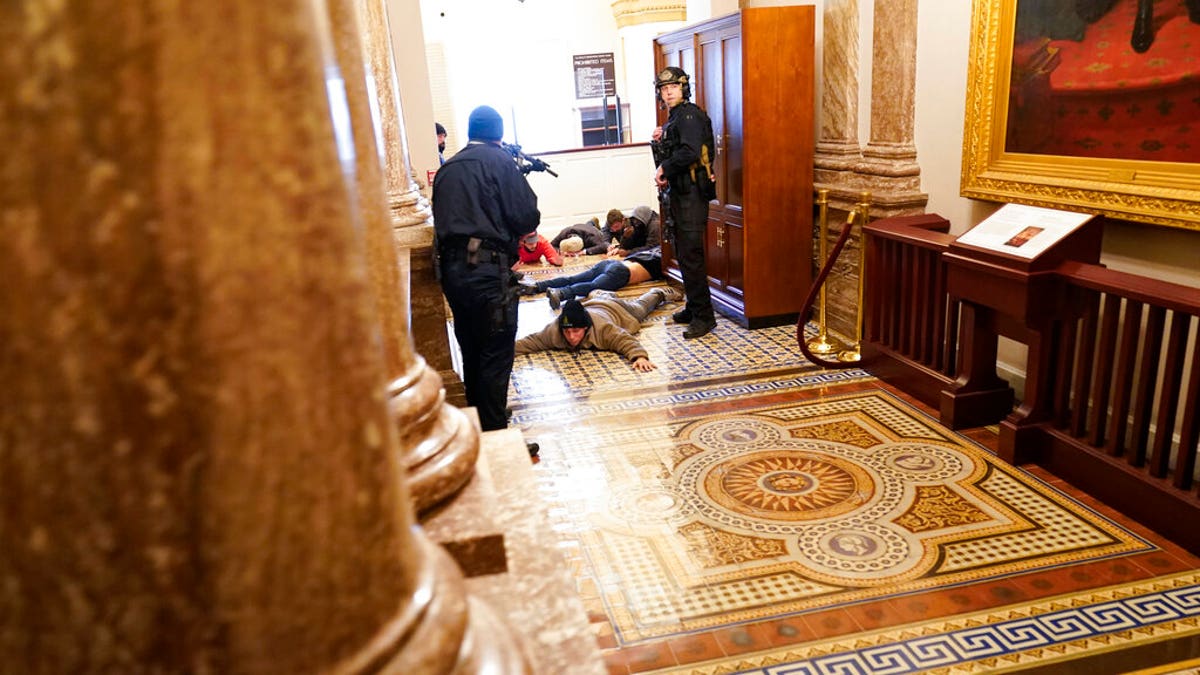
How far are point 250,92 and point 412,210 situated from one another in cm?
440

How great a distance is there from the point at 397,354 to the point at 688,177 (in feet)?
18.0

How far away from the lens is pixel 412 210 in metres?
4.95

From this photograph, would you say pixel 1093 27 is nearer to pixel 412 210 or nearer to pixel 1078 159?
pixel 1078 159

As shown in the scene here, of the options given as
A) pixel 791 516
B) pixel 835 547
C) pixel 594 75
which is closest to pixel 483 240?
pixel 791 516

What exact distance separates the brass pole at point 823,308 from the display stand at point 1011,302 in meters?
1.52

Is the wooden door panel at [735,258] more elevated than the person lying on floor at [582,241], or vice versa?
the wooden door panel at [735,258]

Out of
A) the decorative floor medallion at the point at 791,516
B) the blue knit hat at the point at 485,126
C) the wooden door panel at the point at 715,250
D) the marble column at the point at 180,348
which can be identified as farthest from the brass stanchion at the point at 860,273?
the marble column at the point at 180,348

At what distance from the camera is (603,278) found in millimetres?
8461

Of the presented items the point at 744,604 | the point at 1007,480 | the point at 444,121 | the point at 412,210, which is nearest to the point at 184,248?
the point at 744,604

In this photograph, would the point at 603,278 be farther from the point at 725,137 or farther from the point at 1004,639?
the point at 1004,639

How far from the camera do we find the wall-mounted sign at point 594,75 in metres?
15.4

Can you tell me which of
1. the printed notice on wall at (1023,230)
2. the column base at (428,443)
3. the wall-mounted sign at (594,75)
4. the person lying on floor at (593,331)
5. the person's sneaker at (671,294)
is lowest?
the person's sneaker at (671,294)

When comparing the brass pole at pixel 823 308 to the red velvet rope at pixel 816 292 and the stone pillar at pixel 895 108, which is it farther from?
the stone pillar at pixel 895 108

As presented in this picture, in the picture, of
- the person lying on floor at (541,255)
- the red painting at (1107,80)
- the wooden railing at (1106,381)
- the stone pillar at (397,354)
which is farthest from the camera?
the person lying on floor at (541,255)
